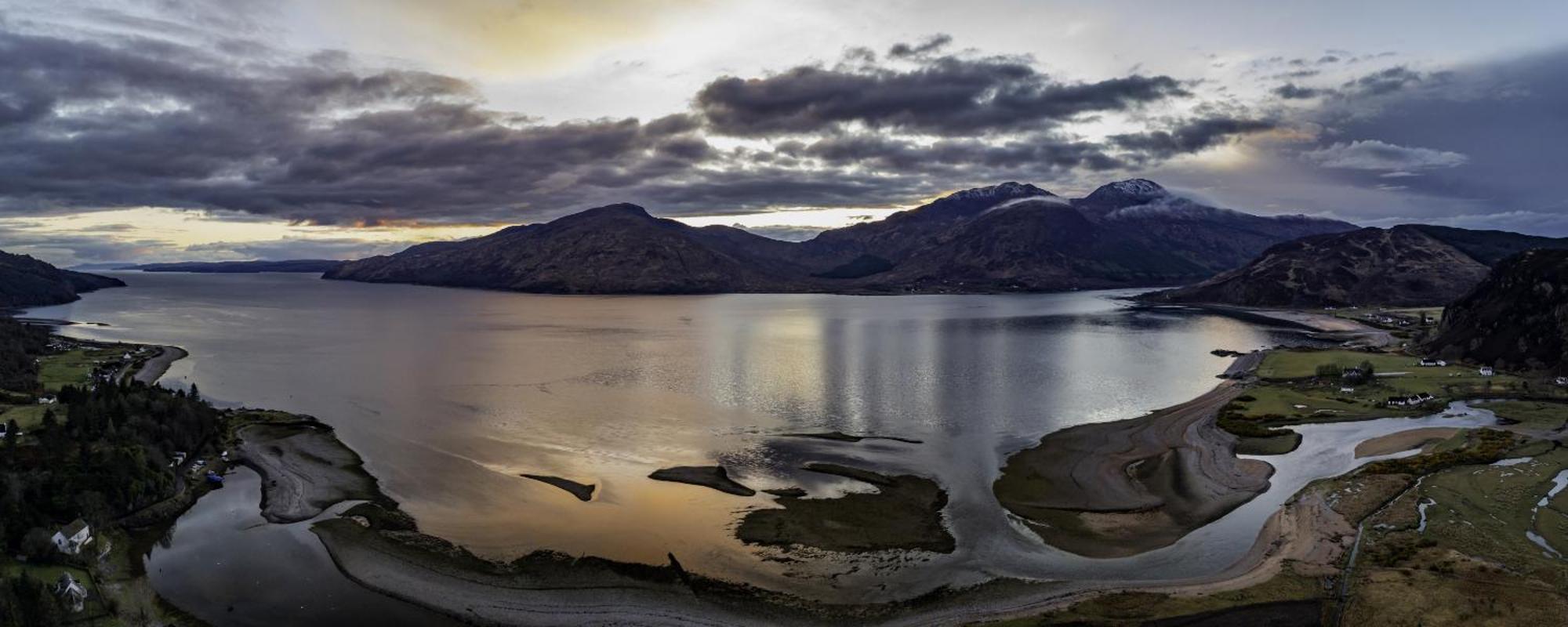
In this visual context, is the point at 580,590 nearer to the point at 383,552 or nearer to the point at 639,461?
the point at 383,552

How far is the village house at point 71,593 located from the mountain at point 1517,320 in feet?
529

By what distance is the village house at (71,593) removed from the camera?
4094cm

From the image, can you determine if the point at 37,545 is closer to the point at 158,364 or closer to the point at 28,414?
the point at 28,414

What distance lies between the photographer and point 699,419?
94062 mm

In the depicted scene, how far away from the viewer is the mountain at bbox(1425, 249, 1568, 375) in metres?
116

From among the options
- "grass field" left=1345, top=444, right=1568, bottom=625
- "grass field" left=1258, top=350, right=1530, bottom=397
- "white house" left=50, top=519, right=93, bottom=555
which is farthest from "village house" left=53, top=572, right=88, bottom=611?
"grass field" left=1258, top=350, right=1530, bottom=397

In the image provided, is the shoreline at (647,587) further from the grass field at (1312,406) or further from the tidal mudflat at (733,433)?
the grass field at (1312,406)

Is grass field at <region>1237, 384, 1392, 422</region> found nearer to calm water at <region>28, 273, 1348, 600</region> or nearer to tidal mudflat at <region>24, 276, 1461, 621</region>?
calm water at <region>28, 273, 1348, 600</region>

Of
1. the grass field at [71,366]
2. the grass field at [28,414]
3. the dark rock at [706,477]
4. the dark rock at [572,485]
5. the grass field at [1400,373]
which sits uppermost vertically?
the grass field at [28,414]

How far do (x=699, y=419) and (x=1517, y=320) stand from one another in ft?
439

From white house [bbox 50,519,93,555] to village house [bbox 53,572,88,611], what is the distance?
5.19 m

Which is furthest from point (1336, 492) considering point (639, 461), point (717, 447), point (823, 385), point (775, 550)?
point (823, 385)

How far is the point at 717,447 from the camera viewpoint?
79.6 metres

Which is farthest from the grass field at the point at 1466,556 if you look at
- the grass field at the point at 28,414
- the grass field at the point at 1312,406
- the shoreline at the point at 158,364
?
the shoreline at the point at 158,364
